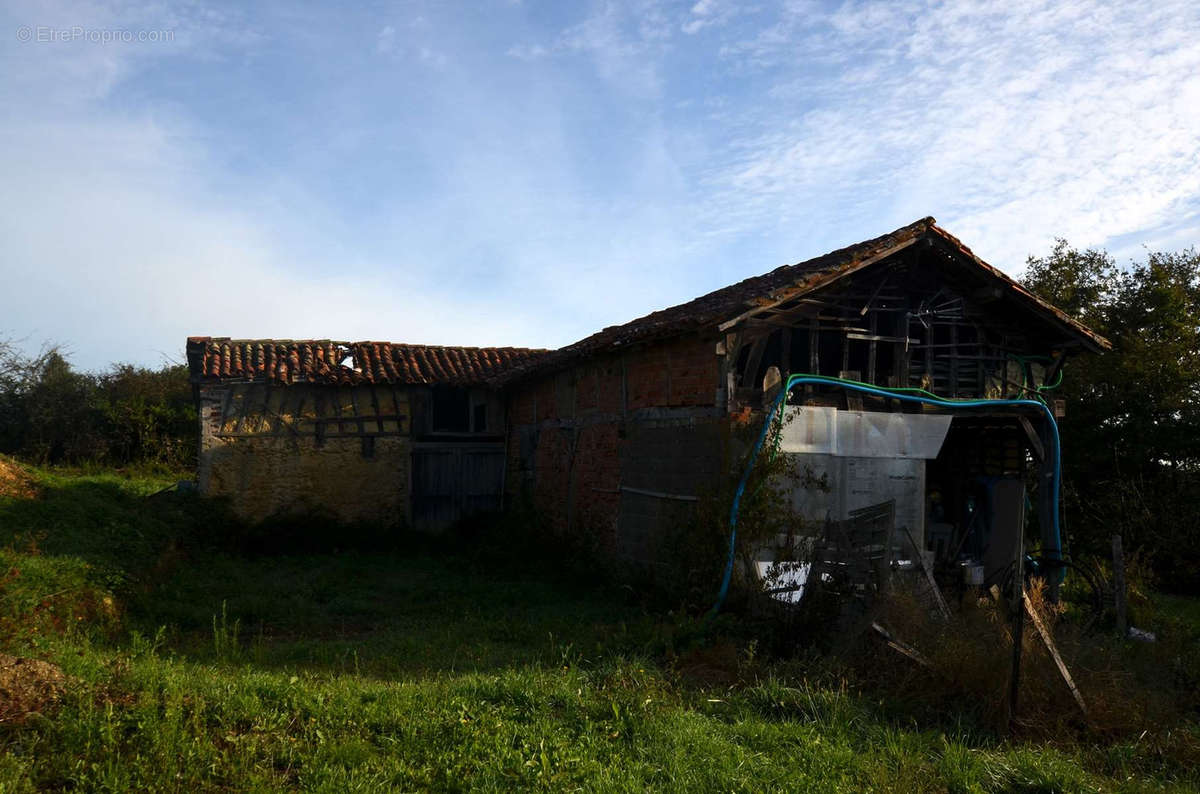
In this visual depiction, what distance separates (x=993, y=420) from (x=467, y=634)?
A: 8.54 m

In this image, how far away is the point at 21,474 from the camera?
14164mm

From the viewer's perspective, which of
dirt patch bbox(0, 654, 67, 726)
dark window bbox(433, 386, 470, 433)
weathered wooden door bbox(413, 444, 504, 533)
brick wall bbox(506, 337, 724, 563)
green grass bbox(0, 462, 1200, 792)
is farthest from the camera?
dark window bbox(433, 386, 470, 433)

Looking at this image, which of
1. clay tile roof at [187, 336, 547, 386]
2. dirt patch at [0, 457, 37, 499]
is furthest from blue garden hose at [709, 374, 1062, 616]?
dirt patch at [0, 457, 37, 499]

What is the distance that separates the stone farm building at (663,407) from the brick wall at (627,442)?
0.04 metres

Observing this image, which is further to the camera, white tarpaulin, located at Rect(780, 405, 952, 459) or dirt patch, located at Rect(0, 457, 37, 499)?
dirt patch, located at Rect(0, 457, 37, 499)

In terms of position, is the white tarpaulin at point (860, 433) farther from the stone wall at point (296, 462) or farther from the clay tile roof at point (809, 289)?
the stone wall at point (296, 462)

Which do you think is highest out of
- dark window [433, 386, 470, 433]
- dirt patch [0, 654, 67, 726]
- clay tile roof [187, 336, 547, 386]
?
clay tile roof [187, 336, 547, 386]

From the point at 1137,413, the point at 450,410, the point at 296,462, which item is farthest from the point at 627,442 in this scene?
the point at 1137,413

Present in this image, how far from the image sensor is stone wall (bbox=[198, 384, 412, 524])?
15.4 m

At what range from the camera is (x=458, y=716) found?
5770mm

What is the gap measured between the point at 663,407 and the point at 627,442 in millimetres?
1135

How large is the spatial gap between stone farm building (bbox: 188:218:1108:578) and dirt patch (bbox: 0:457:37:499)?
2.76m

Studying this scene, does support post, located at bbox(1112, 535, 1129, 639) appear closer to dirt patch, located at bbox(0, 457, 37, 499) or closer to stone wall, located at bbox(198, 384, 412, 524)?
stone wall, located at bbox(198, 384, 412, 524)

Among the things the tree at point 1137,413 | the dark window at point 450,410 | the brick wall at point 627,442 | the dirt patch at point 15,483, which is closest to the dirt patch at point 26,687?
the brick wall at point 627,442
